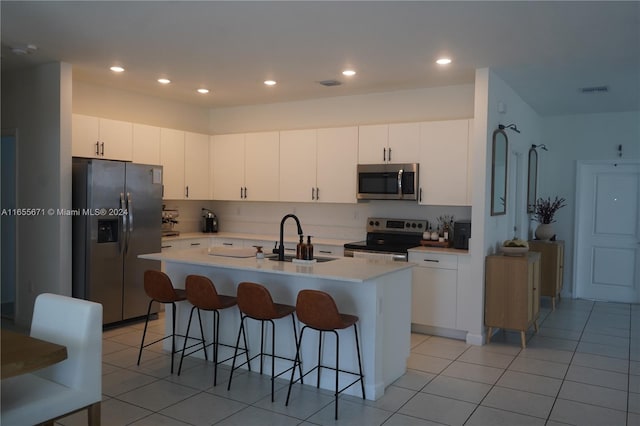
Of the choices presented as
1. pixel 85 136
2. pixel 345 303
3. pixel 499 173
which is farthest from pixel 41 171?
pixel 499 173

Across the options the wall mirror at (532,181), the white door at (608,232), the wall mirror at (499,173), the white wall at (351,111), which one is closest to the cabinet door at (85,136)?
the white wall at (351,111)

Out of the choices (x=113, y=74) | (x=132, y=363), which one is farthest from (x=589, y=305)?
(x=113, y=74)

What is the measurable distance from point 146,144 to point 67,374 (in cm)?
404

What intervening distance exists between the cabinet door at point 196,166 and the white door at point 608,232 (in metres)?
5.19

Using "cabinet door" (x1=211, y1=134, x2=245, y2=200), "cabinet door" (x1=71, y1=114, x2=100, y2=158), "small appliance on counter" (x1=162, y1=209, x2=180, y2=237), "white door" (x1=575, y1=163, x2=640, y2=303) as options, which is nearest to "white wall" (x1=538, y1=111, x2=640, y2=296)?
"white door" (x1=575, y1=163, x2=640, y2=303)

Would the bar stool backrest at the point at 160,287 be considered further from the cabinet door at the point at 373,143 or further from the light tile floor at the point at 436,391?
the cabinet door at the point at 373,143

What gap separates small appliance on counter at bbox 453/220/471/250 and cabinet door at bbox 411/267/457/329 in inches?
12.9

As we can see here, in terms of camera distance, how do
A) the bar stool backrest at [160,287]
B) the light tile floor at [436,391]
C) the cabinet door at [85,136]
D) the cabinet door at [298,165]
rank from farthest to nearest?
1. the cabinet door at [298,165]
2. the cabinet door at [85,136]
3. the bar stool backrest at [160,287]
4. the light tile floor at [436,391]

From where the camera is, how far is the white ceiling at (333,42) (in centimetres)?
337

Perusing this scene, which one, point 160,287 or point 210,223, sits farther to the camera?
point 210,223

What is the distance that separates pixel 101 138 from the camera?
220 inches

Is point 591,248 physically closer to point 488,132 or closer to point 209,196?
point 488,132

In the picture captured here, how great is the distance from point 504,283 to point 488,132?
1.44m

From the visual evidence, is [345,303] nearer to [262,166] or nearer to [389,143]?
[389,143]
